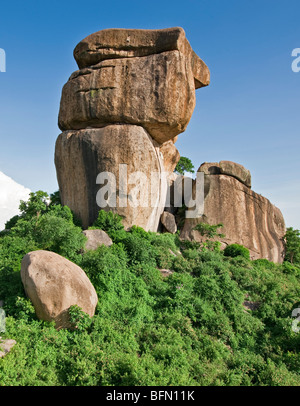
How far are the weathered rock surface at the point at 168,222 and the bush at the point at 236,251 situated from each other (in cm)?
280

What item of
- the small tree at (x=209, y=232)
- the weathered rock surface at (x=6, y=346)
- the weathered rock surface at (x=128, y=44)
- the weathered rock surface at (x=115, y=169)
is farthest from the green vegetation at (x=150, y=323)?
the weathered rock surface at (x=128, y=44)

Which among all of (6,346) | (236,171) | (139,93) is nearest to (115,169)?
(139,93)

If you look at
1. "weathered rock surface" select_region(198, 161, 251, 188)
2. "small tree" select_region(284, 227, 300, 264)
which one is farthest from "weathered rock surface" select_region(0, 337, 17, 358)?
Result: "small tree" select_region(284, 227, 300, 264)

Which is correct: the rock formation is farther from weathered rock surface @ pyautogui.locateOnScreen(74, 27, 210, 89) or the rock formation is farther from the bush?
the bush

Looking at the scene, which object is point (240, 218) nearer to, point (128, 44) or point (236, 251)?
point (236, 251)

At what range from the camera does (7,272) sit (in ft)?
29.1

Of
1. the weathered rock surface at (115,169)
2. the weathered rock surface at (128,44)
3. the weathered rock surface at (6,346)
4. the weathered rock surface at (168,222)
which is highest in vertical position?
the weathered rock surface at (128,44)

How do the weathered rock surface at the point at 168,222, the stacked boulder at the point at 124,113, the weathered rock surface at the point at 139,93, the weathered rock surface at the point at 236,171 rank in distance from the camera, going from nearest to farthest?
the stacked boulder at the point at 124,113
the weathered rock surface at the point at 139,93
the weathered rock surface at the point at 168,222
the weathered rock surface at the point at 236,171

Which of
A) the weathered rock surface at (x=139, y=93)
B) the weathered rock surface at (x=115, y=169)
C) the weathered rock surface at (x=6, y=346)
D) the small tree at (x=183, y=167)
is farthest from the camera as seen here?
the small tree at (x=183, y=167)

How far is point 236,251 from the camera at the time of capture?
14539mm

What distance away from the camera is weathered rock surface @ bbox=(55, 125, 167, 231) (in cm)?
1303

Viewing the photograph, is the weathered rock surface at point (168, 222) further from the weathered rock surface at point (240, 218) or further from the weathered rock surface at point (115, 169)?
the weathered rock surface at point (115, 169)

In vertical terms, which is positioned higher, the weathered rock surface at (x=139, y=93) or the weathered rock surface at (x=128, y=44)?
the weathered rock surface at (x=128, y=44)

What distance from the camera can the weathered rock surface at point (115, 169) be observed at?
1303cm
